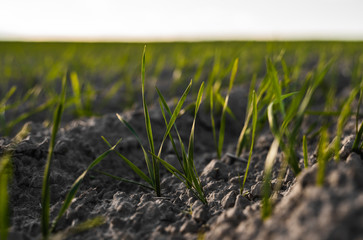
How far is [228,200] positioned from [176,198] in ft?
0.50

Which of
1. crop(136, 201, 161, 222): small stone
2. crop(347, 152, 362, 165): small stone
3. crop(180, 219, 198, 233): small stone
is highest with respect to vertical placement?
crop(347, 152, 362, 165): small stone

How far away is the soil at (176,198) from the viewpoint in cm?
48

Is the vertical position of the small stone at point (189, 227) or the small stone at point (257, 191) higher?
the small stone at point (257, 191)

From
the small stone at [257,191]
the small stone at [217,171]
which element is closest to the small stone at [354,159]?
the small stone at [257,191]

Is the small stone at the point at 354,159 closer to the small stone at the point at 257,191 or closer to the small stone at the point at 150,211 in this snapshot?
the small stone at the point at 257,191

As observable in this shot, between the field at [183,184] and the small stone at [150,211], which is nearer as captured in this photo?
the field at [183,184]

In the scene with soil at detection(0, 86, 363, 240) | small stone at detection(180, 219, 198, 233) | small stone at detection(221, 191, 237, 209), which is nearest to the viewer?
soil at detection(0, 86, 363, 240)

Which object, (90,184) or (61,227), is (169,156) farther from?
(61,227)

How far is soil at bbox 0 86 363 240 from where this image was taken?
0.48 m

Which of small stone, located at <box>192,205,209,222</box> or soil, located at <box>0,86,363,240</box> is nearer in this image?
soil, located at <box>0,86,363,240</box>

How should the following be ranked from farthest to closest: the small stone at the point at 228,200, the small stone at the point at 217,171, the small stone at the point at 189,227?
1. the small stone at the point at 217,171
2. the small stone at the point at 228,200
3. the small stone at the point at 189,227

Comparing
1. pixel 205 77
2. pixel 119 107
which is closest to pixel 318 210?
pixel 119 107

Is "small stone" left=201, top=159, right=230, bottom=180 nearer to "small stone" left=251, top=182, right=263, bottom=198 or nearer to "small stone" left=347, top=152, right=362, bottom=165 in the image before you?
"small stone" left=251, top=182, right=263, bottom=198

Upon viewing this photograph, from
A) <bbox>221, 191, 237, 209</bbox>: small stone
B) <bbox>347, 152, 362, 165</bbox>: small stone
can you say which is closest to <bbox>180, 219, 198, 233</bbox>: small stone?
<bbox>221, 191, 237, 209</bbox>: small stone
